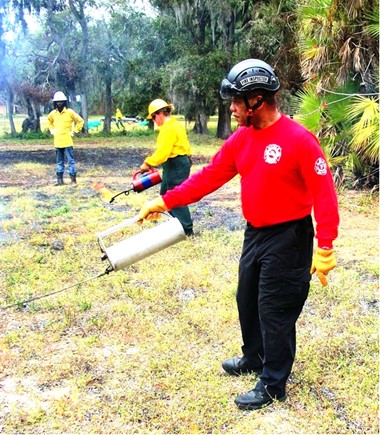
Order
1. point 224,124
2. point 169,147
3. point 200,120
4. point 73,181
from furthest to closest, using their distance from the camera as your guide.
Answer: point 200,120
point 224,124
point 73,181
point 169,147

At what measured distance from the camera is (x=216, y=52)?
19.6 metres

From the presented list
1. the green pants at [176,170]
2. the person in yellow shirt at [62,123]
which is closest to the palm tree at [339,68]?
the green pants at [176,170]

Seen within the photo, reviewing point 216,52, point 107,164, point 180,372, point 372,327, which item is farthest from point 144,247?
point 216,52

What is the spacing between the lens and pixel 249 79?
246 centimetres

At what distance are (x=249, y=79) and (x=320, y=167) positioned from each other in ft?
1.76

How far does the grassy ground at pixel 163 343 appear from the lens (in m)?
2.82

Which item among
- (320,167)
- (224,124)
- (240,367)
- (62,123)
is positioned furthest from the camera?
(224,124)

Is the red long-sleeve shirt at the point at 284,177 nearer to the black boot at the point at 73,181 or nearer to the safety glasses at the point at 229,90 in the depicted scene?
the safety glasses at the point at 229,90

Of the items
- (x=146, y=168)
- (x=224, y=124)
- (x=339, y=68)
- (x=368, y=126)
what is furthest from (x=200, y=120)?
(x=146, y=168)

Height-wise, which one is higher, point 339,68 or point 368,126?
point 339,68

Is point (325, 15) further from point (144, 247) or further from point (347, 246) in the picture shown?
point (144, 247)

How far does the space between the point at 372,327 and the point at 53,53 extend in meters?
23.6

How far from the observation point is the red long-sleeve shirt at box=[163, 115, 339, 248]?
8.05ft

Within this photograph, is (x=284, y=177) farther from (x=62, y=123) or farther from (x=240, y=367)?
(x=62, y=123)
